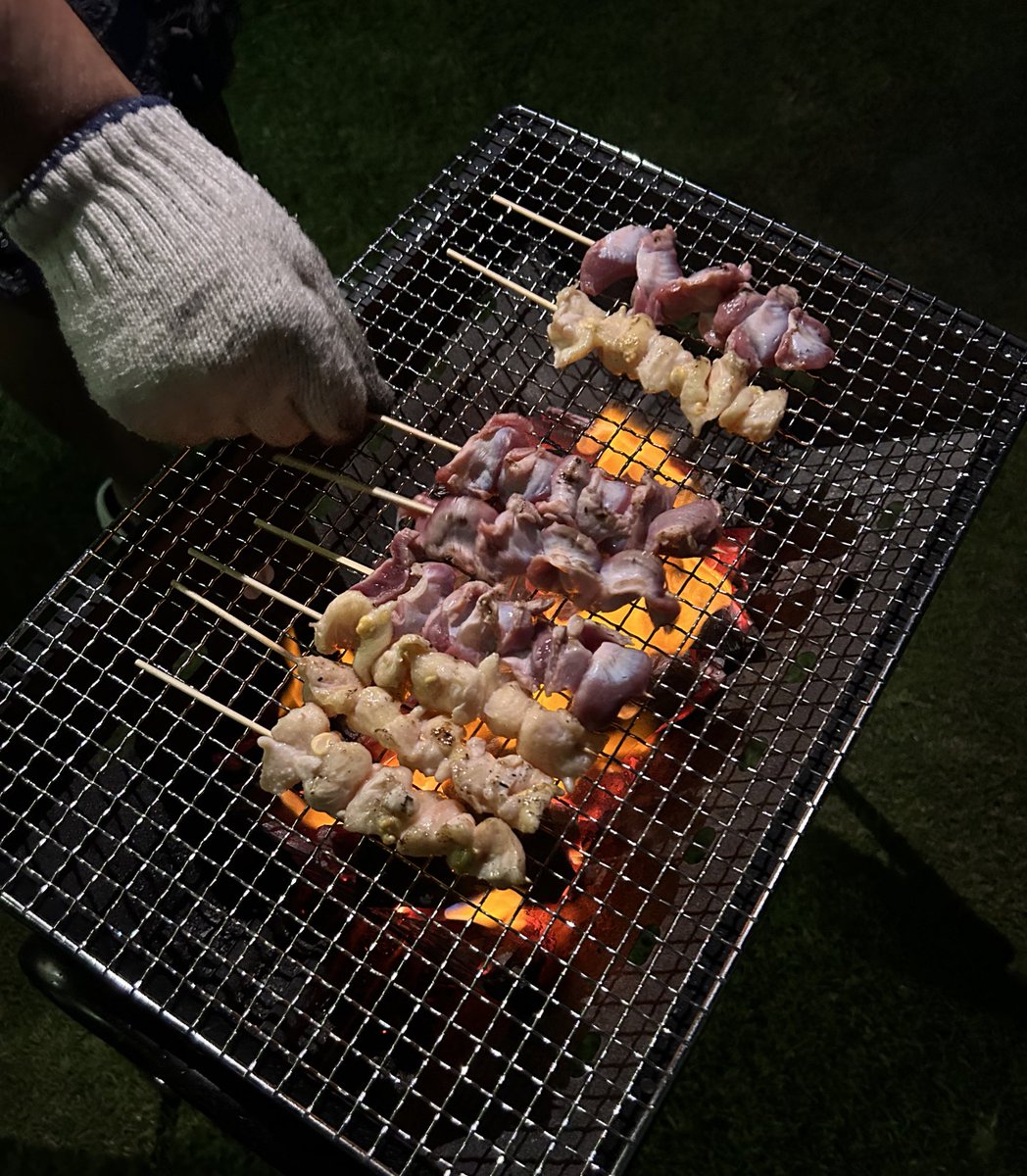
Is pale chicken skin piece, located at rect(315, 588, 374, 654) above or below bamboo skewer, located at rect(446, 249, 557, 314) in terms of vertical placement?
below

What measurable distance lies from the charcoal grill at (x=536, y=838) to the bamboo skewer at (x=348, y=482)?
0.07 metres

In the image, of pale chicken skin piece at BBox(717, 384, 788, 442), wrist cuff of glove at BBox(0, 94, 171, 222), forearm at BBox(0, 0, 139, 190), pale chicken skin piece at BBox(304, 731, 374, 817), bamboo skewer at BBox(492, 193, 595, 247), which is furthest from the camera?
bamboo skewer at BBox(492, 193, 595, 247)

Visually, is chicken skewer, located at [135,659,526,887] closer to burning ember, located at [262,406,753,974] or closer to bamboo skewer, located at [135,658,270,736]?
bamboo skewer, located at [135,658,270,736]

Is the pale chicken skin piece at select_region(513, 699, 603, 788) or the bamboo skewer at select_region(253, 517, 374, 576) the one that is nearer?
the pale chicken skin piece at select_region(513, 699, 603, 788)

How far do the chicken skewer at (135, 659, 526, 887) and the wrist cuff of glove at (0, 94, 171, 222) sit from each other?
1.15m

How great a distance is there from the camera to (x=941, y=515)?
2807 millimetres

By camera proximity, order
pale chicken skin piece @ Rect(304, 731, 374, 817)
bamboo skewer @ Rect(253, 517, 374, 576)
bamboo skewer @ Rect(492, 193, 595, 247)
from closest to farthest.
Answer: pale chicken skin piece @ Rect(304, 731, 374, 817) < bamboo skewer @ Rect(253, 517, 374, 576) < bamboo skewer @ Rect(492, 193, 595, 247)

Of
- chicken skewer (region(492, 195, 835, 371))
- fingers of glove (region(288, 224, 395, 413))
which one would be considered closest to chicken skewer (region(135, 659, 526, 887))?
fingers of glove (region(288, 224, 395, 413))

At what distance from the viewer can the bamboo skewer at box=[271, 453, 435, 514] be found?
9.59 ft

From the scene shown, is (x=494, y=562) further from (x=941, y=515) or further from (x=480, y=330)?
(x=941, y=515)

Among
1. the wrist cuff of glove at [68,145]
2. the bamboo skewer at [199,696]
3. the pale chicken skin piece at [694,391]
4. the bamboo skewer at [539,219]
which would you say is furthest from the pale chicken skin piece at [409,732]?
the bamboo skewer at [539,219]

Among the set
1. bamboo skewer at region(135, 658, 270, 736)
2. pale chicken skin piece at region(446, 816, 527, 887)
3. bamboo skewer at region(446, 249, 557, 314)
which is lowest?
bamboo skewer at region(135, 658, 270, 736)

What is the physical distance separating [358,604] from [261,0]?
5.14 m

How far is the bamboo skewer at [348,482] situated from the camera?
292 centimetres
